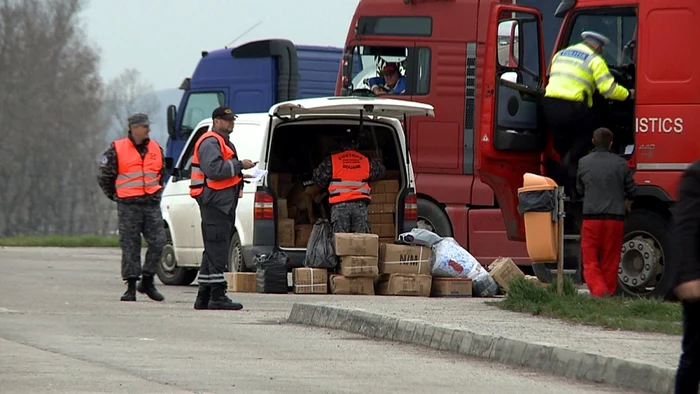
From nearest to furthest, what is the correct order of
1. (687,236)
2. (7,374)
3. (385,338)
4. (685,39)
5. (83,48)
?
(687,236) < (7,374) < (385,338) < (685,39) < (83,48)

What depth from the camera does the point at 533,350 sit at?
1044 cm

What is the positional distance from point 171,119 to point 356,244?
471 inches

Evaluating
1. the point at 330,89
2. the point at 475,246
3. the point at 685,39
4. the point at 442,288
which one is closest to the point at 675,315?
the point at 685,39

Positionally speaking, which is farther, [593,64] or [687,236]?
[593,64]

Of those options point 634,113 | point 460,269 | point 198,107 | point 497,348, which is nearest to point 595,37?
point 634,113

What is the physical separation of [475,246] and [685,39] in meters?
4.72

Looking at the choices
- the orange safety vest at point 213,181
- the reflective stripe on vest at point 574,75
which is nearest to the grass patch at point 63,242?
the orange safety vest at point 213,181

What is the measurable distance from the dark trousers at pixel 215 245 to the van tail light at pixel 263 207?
90.0 inches

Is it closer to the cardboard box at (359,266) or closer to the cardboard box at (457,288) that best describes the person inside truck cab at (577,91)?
the cardboard box at (457,288)

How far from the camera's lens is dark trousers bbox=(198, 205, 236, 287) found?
14.9m

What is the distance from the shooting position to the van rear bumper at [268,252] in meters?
17.2

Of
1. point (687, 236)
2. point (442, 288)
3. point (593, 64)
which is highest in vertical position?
point (593, 64)

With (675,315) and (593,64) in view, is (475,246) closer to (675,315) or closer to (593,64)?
(593,64)

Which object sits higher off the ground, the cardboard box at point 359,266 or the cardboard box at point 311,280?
the cardboard box at point 359,266
